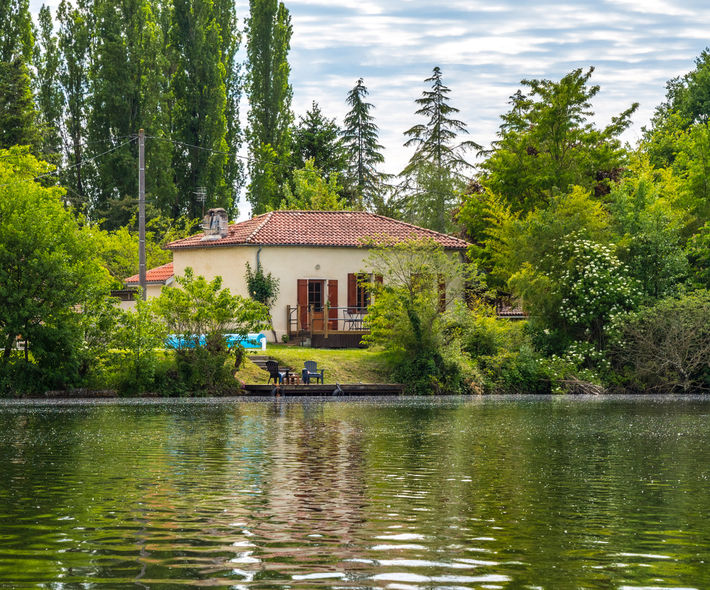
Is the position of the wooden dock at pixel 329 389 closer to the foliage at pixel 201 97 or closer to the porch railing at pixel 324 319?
the porch railing at pixel 324 319

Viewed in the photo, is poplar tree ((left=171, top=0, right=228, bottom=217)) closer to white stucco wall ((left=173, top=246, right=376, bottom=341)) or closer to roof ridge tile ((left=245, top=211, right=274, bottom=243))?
roof ridge tile ((left=245, top=211, right=274, bottom=243))

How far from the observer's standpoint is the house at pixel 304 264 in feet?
150

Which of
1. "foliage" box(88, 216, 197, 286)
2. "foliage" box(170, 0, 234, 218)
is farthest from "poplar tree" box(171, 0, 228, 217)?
"foliage" box(88, 216, 197, 286)

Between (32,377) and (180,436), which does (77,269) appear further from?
(180,436)

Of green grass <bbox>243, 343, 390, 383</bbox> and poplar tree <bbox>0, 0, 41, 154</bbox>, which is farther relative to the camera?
poplar tree <bbox>0, 0, 41, 154</bbox>

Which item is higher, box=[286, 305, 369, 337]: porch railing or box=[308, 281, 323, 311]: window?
box=[308, 281, 323, 311]: window

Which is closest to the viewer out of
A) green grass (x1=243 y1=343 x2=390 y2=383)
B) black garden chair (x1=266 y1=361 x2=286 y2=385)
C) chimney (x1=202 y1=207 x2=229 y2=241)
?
black garden chair (x1=266 y1=361 x2=286 y2=385)

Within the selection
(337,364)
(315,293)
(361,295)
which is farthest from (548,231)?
(315,293)

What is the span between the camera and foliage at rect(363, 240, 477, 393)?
37.7m

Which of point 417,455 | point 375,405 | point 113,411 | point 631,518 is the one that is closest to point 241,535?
point 631,518

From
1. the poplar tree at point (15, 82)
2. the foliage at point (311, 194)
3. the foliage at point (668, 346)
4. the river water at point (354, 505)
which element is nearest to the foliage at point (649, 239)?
the foliage at point (668, 346)

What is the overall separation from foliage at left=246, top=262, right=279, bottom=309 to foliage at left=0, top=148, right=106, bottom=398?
34.3ft

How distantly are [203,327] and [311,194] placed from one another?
26490 millimetres

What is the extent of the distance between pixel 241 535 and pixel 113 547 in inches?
47.9
